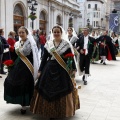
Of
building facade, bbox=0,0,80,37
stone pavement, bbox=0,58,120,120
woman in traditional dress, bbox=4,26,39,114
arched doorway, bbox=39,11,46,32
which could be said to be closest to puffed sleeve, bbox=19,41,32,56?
woman in traditional dress, bbox=4,26,39,114

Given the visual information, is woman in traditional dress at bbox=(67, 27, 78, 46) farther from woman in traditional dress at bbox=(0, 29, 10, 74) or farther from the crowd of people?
the crowd of people

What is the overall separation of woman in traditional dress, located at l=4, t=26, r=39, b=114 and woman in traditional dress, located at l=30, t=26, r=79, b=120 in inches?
7.6

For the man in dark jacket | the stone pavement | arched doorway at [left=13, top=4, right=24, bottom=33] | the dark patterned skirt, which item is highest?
arched doorway at [left=13, top=4, right=24, bottom=33]

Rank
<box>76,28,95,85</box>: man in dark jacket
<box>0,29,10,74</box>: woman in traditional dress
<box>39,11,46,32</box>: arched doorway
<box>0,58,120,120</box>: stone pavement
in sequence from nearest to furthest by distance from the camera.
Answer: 1. <box>0,58,120,120</box>: stone pavement
2. <box>76,28,95,85</box>: man in dark jacket
3. <box>0,29,10,74</box>: woman in traditional dress
4. <box>39,11,46,32</box>: arched doorway

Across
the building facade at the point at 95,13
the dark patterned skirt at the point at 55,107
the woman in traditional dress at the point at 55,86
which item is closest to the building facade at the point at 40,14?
the woman in traditional dress at the point at 55,86

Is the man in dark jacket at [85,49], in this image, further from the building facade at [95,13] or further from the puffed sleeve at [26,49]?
the building facade at [95,13]

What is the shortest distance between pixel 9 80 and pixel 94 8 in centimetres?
8461

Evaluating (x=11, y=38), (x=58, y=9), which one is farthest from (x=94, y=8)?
(x=11, y=38)

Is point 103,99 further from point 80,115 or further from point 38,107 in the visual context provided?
point 38,107

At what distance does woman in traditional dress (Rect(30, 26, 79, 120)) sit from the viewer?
4.42m

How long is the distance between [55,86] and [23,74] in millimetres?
694

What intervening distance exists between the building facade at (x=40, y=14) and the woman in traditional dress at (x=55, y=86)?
15.7m

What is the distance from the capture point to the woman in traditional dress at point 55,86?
4.42m

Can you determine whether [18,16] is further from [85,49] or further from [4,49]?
[85,49]
